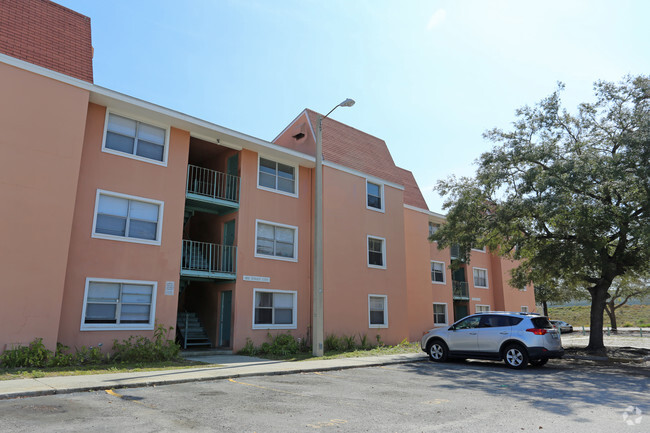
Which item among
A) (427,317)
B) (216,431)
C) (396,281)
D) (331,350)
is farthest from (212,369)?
(427,317)

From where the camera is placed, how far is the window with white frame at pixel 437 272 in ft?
90.3

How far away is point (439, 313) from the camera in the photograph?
89.4 feet

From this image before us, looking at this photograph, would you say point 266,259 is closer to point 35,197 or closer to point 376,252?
point 376,252

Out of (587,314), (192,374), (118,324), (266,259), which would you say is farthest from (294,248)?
(587,314)

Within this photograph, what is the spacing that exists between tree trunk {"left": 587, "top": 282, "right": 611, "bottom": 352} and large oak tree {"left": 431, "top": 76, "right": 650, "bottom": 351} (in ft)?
0.12

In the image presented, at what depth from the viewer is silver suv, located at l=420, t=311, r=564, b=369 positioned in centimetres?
1267

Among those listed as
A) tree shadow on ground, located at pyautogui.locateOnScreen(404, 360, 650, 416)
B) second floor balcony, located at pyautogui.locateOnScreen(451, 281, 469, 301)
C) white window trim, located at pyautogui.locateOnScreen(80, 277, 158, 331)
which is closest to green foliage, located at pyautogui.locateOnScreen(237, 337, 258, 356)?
white window trim, located at pyautogui.locateOnScreen(80, 277, 158, 331)

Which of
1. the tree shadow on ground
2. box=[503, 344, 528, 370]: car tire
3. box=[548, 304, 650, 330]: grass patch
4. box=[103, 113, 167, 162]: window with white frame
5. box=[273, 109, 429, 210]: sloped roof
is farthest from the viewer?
box=[548, 304, 650, 330]: grass patch

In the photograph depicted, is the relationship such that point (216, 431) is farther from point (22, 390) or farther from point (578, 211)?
point (578, 211)

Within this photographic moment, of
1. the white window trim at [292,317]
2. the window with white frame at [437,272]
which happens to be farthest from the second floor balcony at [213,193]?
the window with white frame at [437,272]

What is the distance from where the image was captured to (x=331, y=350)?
696 inches

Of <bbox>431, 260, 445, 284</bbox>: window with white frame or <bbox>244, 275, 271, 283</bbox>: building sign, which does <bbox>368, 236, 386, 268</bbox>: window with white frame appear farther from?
<bbox>431, 260, 445, 284</bbox>: window with white frame

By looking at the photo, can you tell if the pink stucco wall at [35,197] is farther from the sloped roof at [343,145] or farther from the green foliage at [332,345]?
the sloped roof at [343,145]

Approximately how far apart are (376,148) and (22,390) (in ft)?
63.4
